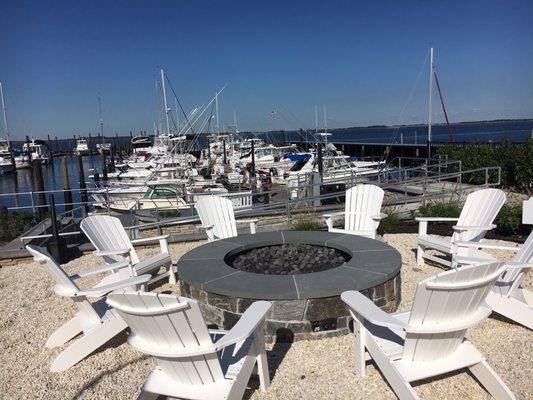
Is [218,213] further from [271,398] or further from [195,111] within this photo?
[195,111]

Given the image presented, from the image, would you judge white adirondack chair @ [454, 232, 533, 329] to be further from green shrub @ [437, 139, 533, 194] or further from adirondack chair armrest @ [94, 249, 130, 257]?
green shrub @ [437, 139, 533, 194]

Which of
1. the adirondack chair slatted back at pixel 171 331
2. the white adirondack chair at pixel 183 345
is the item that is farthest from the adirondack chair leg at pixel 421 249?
the adirondack chair slatted back at pixel 171 331

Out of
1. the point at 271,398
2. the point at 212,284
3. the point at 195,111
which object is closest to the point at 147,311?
the point at 271,398

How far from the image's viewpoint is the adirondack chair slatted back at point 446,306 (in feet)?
8.38

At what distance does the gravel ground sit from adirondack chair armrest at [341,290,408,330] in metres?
0.69

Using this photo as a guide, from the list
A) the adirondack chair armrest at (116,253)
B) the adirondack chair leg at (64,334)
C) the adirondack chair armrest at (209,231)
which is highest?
the adirondack chair armrest at (116,253)

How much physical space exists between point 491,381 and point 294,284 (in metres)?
1.82

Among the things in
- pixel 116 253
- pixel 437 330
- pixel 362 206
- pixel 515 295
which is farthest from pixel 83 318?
pixel 362 206

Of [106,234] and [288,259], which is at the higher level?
[106,234]

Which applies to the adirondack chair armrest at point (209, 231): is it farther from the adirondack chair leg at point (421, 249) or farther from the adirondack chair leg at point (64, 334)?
the adirondack chair leg at point (421, 249)

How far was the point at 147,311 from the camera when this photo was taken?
2.51 metres

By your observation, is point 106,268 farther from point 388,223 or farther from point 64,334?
point 388,223

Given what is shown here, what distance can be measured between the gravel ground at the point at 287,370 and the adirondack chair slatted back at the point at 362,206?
81.2 inches

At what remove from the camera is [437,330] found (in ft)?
8.68
